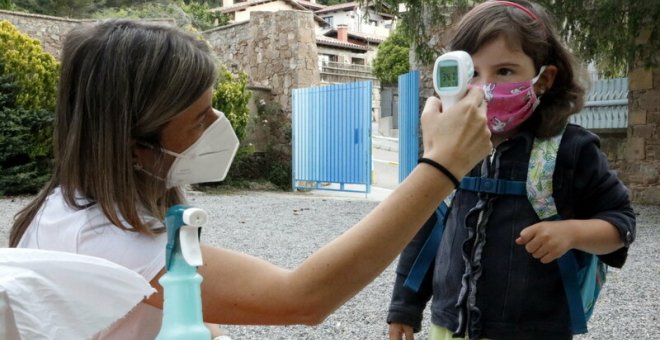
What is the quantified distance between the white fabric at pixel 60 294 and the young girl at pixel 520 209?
3.57ft

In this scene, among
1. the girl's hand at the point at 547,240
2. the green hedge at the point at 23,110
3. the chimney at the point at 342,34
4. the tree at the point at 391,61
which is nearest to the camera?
the girl's hand at the point at 547,240

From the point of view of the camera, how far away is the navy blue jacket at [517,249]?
1.61m

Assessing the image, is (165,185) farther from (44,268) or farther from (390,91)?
(390,91)

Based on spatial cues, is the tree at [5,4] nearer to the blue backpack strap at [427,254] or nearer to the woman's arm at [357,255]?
the blue backpack strap at [427,254]

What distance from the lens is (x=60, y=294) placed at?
0.64 meters

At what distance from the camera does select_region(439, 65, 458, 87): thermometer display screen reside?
43.2 inches

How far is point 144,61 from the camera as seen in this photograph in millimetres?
1204

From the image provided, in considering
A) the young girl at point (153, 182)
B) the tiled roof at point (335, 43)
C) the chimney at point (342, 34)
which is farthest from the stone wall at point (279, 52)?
the chimney at point (342, 34)

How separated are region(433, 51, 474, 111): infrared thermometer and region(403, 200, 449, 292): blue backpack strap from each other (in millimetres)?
746

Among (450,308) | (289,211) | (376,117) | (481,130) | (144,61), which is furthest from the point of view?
(376,117)

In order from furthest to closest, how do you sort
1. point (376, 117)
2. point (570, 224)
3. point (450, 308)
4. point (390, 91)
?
1. point (390, 91)
2. point (376, 117)
3. point (450, 308)
4. point (570, 224)

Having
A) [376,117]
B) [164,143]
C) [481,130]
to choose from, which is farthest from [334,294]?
[376,117]

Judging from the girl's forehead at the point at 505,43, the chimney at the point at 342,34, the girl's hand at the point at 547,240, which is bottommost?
the girl's hand at the point at 547,240

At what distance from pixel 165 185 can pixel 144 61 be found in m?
0.28
